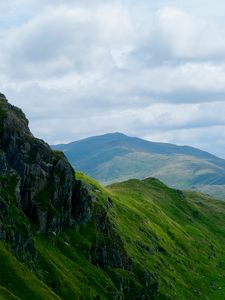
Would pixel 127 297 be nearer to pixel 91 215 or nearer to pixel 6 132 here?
pixel 91 215

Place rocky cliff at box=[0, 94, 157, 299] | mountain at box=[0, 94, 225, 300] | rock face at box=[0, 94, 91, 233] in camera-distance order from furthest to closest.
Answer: rock face at box=[0, 94, 91, 233], rocky cliff at box=[0, 94, 157, 299], mountain at box=[0, 94, 225, 300]

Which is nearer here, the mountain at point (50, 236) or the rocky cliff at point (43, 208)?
the mountain at point (50, 236)

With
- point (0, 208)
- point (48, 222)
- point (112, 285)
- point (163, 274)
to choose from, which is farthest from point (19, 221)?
point (163, 274)

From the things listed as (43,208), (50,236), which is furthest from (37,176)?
(50,236)

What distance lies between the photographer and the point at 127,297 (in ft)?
479

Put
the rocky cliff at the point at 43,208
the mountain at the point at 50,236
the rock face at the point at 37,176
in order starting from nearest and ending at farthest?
the mountain at the point at 50,236, the rocky cliff at the point at 43,208, the rock face at the point at 37,176

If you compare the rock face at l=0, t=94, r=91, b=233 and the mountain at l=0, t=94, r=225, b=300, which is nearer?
the mountain at l=0, t=94, r=225, b=300

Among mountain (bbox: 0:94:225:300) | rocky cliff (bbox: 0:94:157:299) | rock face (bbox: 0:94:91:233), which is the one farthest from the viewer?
rock face (bbox: 0:94:91:233)

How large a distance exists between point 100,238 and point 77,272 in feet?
75.8

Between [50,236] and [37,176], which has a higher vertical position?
[37,176]

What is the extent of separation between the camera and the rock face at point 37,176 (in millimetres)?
134250

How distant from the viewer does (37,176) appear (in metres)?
137

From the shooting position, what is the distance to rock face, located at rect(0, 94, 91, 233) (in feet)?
440

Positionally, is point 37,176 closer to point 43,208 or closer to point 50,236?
point 43,208
